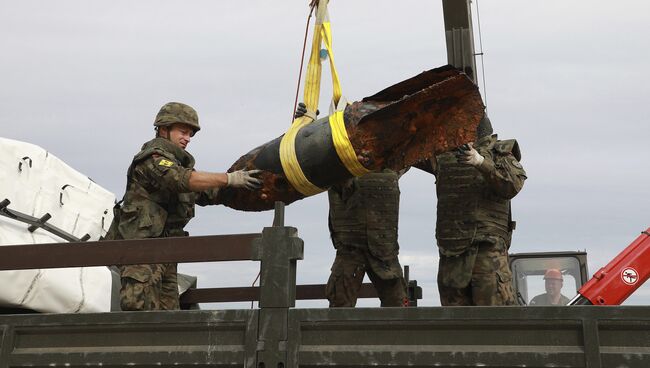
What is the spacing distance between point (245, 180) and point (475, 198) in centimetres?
136

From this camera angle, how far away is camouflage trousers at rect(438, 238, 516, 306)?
14.1ft

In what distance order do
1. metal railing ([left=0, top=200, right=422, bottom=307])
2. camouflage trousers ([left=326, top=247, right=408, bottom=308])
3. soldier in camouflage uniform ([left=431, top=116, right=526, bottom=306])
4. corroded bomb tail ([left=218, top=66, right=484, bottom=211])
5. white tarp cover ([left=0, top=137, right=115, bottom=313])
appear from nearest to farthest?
metal railing ([left=0, top=200, right=422, bottom=307]), corroded bomb tail ([left=218, top=66, right=484, bottom=211]), soldier in camouflage uniform ([left=431, top=116, right=526, bottom=306]), white tarp cover ([left=0, top=137, right=115, bottom=313]), camouflage trousers ([left=326, top=247, right=408, bottom=308])

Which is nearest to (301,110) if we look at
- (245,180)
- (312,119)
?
(312,119)

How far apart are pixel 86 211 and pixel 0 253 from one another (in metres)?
2.04

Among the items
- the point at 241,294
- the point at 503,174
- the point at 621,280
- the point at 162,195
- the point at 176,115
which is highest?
the point at 176,115

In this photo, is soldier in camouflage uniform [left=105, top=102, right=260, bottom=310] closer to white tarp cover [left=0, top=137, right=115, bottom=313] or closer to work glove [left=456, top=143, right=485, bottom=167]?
white tarp cover [left=0, top=137, right=115, bottom=313]

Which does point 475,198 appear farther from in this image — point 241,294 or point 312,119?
point 241,294

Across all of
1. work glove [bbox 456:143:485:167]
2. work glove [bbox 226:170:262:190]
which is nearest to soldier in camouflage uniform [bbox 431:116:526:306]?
work glove [bbox 456:143:485:167]

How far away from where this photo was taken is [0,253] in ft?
11.1

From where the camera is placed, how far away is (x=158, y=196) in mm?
4262

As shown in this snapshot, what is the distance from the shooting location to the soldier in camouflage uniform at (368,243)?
4746 mm

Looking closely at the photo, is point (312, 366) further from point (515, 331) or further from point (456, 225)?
point (456, 225)

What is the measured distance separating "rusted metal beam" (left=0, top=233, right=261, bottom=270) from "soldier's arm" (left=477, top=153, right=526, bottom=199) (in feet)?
5.59

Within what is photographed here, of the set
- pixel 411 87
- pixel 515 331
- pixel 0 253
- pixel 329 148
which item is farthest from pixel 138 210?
pixel 515 331
